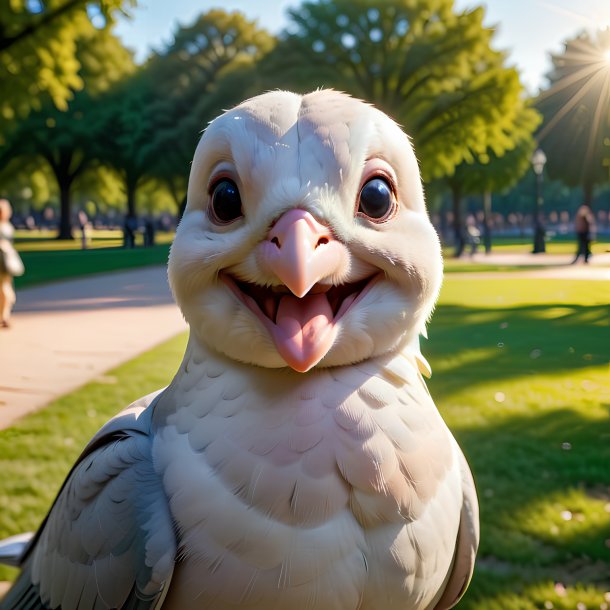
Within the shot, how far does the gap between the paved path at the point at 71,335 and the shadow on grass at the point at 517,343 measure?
283 centimetres

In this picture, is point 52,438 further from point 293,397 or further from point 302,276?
point 302,276

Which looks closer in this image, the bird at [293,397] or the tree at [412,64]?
the bird at [293,397]

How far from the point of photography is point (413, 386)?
147 cm

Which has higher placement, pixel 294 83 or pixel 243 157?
pixel 294 83

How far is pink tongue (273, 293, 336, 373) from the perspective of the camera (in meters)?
1.24

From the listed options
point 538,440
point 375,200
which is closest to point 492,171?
point 538,440

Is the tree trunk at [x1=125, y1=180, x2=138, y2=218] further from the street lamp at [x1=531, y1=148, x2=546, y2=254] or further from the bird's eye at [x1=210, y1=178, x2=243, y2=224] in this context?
the bird's eye at [x1=210, y1=178, x2=243, y2=224]

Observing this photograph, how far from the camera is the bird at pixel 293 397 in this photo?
4.25 ft

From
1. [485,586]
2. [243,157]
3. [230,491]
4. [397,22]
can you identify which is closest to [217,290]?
[243,157]

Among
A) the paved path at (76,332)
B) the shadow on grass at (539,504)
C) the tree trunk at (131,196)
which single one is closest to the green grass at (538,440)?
the shadow on grass at (539,504)

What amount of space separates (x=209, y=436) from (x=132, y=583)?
1.29 feet

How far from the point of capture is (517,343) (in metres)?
6.42

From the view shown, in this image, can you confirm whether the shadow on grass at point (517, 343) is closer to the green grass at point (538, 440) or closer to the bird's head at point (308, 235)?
the green grass at point (538, 440)

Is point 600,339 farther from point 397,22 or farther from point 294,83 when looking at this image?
point 397,22
